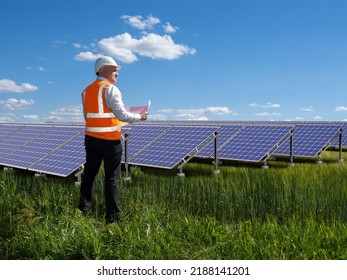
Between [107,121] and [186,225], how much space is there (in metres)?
2.08

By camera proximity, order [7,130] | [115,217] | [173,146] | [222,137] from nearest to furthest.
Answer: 1. [115,217]
2. [173,146]
3. [222,137]
4. [7,130]

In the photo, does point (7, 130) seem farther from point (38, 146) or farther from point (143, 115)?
point (143, 115)

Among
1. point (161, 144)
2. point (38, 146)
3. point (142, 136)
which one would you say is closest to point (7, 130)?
point (38, 146)

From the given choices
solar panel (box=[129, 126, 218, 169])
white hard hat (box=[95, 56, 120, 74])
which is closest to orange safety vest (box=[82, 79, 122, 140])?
white hard hat (box=[95, 56, 120, 74])

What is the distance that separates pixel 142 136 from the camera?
14.7 m

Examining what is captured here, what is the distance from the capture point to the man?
6.53 m

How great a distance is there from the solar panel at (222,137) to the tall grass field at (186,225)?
5646 millimetres

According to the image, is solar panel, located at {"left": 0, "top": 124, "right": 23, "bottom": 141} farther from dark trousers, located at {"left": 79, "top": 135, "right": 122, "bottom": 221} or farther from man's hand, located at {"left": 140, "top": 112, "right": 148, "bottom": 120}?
man's hand, located at {"left": 140, "top": 112, "right": 148, "bottom": 120}

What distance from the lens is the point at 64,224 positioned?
6.03 metres

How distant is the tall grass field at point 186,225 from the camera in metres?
5.03

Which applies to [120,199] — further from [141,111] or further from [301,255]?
[301,255]

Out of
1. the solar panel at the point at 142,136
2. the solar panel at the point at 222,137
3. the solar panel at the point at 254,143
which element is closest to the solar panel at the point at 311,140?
the solar panel at the point at 254,143
